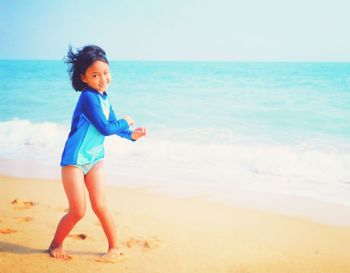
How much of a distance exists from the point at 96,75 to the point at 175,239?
158 centimetres

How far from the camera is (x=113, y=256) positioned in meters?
2.87

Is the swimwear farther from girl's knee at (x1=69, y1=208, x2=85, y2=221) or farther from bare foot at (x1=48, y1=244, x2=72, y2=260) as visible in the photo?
bare foot at (x1=48, y1=244, x2=72, y2=260)

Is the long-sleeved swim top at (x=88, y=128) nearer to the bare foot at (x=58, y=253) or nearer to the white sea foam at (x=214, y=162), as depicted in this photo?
the bare foot at (x=58, y=253)

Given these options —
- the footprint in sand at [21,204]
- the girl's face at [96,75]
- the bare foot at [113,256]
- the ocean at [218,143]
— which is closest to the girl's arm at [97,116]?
the girl's face at [96,75]

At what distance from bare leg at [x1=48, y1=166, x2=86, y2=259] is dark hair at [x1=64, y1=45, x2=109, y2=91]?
0.63m

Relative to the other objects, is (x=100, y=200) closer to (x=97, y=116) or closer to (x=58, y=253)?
(x=58, y=253)

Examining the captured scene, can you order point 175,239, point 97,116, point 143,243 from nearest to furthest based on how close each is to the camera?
point 97,116 → point 143,243 → point 175,239

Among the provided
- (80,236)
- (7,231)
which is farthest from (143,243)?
(7,231)

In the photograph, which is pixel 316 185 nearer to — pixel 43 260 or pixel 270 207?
pixel 270 207

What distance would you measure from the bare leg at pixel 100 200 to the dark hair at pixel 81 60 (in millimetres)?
624

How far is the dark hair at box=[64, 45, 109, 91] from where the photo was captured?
268 centimetres

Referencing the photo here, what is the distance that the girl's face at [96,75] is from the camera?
2.67 metres

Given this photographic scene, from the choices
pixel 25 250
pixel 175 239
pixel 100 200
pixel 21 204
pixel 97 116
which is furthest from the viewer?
pixel 21 204

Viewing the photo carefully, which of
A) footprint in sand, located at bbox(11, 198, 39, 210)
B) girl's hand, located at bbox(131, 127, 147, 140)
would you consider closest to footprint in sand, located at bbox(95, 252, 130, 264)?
girl's hand, located at bbox(131, 127, 147, 140)
